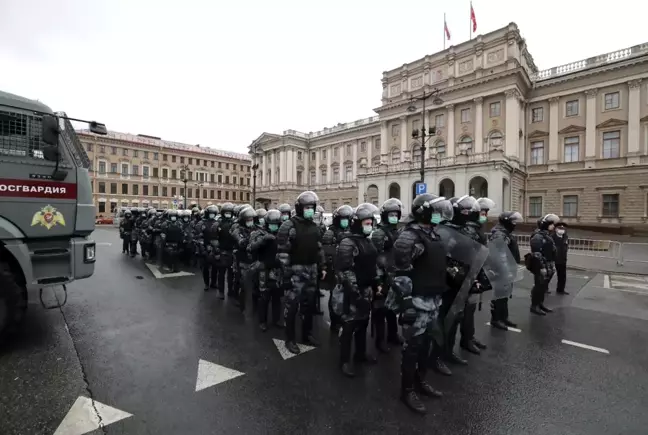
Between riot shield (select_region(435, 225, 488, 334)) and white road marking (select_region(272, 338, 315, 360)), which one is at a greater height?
riot shield (select_region(435, 225, 488, 334))

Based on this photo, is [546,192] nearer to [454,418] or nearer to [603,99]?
[603,99]

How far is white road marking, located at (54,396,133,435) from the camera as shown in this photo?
288cm

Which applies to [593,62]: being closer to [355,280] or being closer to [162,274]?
[355,280]

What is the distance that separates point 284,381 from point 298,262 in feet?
5.44

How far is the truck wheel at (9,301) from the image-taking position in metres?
4.21

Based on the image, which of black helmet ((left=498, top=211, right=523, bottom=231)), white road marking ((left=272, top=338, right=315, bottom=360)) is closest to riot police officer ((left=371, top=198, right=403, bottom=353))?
white road marking ((left=272, top=338, right=315, bottom=360))

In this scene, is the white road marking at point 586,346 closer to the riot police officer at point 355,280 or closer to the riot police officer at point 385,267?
the riot police officer at point 385,267

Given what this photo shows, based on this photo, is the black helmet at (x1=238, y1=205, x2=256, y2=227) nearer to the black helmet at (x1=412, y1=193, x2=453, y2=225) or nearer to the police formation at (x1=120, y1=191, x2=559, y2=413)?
the police formation at (x1=120, y1=191, x2=559, y2=413)

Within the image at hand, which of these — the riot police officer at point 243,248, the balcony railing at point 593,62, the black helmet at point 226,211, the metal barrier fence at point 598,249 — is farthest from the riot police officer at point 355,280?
the balcony railing at point 593,62

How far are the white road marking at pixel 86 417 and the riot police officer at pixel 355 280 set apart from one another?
2.39 m

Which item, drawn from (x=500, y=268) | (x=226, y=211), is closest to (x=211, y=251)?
(x=226, y=211)

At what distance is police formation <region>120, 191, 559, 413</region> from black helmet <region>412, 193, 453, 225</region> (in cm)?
1

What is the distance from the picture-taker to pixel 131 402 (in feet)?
10.9

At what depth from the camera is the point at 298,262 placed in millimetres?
4887
